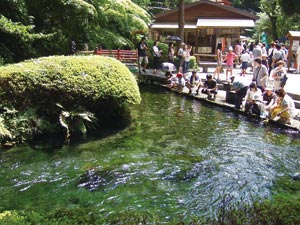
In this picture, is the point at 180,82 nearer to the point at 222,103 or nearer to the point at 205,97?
the point at 205,97

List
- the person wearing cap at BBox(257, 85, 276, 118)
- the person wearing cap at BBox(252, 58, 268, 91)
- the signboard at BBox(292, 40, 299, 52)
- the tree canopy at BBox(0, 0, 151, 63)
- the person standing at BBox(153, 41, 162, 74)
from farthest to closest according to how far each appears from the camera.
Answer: the signboard at BBox(292, 40, 299, 52), the person standing at BBox(153, 41, 162, 74), the person wearing cap at BBox(252, 58, 268, 91), the tree canopy at BBox(0, 0, 151, 63), the person wearing cap at BBox(257, 85, 276, 118)

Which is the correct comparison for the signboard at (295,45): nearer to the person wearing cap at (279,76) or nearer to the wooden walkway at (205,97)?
the wooden walkway at (205,97)

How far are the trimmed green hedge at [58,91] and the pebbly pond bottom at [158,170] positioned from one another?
827mm

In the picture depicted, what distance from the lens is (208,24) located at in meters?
26.7

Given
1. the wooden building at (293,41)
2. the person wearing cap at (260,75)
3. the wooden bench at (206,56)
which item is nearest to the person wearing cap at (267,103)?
the person wearing cap at (260,75)

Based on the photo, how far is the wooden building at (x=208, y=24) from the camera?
27.0 m

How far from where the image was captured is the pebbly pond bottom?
6.02 meters

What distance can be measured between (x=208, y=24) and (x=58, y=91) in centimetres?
1978

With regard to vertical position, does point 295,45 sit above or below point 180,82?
above

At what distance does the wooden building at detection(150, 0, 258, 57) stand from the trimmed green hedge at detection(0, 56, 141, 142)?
59.7ft

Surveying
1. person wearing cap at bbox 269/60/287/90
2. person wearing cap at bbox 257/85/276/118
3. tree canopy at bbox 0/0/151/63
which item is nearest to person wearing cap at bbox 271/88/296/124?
person wearing cap at bbox 257/85/276/118

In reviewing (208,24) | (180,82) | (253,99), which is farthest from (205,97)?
(208,24)

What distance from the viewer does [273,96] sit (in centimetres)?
1161

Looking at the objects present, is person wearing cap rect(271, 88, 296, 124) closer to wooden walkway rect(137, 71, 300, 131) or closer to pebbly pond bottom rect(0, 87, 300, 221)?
wooden walkway rect(137, 71, 300, 131)
